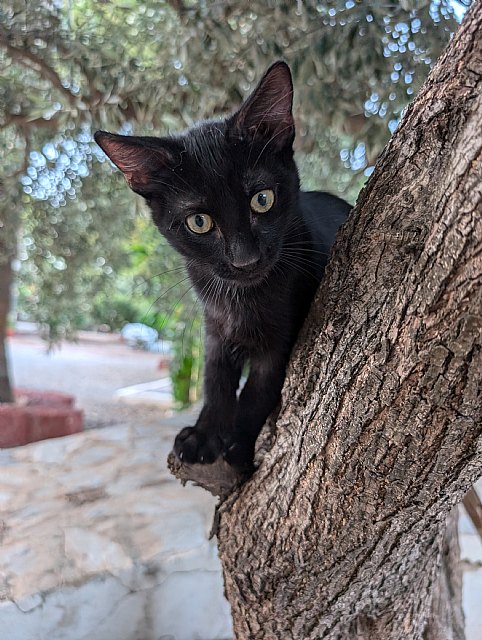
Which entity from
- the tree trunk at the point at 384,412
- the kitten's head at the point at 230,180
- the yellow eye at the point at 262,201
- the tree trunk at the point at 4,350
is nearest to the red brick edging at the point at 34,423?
the tree trunk at the point at 4,350

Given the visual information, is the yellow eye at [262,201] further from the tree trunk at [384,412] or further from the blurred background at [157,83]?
the blurred background at [157,83]

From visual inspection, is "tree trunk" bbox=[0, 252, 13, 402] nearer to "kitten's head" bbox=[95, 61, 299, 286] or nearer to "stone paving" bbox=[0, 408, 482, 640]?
"stone paving" bbox=[0, 408, 482, 640]

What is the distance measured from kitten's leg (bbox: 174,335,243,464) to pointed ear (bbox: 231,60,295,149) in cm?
41

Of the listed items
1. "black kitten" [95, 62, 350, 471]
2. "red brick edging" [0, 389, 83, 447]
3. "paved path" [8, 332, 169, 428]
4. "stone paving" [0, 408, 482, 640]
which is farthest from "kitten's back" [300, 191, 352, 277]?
"paved path" [8, 332, 169, 428]

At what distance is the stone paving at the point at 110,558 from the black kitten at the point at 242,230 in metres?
0.97

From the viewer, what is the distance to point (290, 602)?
3.55 ft

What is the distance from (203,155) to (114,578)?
1.44m

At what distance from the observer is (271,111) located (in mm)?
1041

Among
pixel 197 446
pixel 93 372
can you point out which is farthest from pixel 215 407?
pixel 93 372

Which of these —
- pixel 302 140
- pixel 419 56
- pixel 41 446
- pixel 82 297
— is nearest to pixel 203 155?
pixel 419 56

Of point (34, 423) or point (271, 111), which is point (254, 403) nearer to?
point (271, 111)

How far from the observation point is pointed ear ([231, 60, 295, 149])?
99cm

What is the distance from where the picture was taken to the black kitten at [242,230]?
1007mm

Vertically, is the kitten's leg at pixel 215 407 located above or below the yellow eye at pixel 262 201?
below
